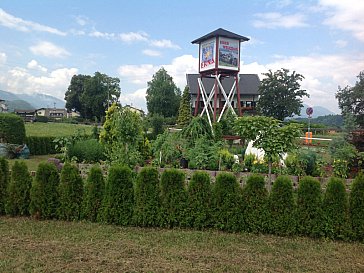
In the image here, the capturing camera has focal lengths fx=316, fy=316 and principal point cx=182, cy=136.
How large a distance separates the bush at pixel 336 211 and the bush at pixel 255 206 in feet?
3.23

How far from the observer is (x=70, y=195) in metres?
5.87

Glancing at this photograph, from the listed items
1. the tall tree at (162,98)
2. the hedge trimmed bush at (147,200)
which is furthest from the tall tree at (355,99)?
the hedge trimmed bush at (147,200)

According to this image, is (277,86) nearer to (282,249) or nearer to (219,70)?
(219,70)

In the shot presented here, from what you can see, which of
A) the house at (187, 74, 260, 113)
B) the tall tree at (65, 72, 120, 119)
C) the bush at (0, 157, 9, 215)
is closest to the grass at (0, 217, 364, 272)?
the bush at (0, 157, 9, 215)

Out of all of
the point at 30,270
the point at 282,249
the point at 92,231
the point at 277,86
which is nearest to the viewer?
the point at 30,270

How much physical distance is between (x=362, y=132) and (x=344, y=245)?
26.4 ft

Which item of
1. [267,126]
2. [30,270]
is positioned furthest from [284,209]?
[30,270]

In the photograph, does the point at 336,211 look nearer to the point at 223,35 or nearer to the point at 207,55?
the point at 223,35

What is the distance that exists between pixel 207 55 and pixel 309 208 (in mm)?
21099

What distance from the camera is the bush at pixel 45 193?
5910mm

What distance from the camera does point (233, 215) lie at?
5488 millimetres

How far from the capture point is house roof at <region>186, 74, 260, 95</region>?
47344 mm

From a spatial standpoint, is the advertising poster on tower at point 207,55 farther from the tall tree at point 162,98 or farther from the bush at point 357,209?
the tall tree at point 162,98

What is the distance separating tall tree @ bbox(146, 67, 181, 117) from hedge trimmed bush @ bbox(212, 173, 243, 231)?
45.8 m
